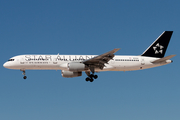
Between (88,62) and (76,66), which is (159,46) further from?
(76,66)

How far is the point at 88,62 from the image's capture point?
5188 centimetres

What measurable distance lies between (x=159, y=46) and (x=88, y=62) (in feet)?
50.2

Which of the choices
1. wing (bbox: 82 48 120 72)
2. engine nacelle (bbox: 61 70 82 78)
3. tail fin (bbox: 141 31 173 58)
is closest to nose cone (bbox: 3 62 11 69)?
engine nacelle (bbox: 61 70 82 78)

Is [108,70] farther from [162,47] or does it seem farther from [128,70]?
[162,47]

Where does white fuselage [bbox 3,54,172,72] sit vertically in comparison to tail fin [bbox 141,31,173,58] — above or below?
below

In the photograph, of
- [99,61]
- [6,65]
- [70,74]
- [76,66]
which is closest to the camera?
[76,66]

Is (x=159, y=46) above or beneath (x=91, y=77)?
above

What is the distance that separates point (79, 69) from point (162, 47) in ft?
57.4

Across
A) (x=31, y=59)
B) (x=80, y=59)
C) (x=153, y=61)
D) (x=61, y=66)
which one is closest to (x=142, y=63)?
(x=153, y=61)

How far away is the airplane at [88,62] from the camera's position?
51.7 metres

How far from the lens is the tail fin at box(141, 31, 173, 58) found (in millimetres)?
58031

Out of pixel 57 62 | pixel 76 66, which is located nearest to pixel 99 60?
pixel 76 66

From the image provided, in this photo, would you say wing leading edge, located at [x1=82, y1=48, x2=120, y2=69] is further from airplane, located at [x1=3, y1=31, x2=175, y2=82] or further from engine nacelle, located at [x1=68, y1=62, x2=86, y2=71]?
engine nacelle, located at [x1=68, y1=62, x2=86, y2=71]

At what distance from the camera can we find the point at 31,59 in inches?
2048
